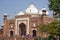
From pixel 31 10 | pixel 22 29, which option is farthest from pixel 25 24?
pixel 31 10

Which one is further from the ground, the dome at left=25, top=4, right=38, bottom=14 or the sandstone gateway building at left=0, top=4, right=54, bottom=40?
the dome at left=25, top=4, right=38, bottom=14

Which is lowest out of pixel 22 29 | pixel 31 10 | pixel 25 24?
pixel 22 29

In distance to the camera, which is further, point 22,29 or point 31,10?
point 31,10

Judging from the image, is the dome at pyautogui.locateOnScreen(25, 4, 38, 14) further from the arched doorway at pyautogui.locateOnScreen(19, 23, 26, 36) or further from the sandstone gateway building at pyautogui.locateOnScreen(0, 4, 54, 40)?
the arched doorway at pyautogui.locateOnScreen(19, 23, 26, 36)

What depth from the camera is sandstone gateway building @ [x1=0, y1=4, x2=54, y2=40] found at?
134ft

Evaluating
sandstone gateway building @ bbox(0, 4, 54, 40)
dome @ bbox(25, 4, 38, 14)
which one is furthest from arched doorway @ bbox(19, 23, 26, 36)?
dome @ bbox(25, 4, 38, 14)

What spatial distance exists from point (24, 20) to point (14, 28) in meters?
2.42

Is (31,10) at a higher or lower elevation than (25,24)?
higher

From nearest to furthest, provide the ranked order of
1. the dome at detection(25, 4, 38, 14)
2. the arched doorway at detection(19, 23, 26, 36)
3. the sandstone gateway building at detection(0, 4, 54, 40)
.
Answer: the sandstone gateway building at detection(0, 4, 54, 40) → the arched doorway at detection(19, 23, 26, 36) → the dome at detection(25, 4, 38, 14)

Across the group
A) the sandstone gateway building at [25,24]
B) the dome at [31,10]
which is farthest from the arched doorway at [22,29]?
the dome at [31,10]

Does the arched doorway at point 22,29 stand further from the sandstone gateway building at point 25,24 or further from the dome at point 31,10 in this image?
the dome at point 31,10

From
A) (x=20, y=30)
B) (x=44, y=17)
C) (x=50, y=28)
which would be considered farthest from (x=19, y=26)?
(x=50, y=28)

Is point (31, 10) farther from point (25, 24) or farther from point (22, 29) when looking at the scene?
point (22, 29)

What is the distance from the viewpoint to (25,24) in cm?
4266
